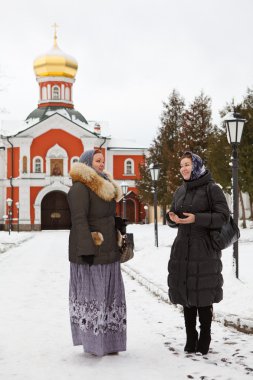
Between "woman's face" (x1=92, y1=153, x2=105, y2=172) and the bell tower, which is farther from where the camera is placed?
the bell tower

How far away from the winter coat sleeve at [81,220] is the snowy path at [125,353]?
1062 millimetres

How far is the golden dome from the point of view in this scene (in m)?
52.9

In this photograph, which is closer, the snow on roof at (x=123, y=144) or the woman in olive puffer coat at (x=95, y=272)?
the woman in olive puffer coat at (x=95, y=272)

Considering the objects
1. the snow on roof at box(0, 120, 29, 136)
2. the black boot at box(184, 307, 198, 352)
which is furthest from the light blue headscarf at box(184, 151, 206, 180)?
the snow on roof at box(0, 120, 29, 136)

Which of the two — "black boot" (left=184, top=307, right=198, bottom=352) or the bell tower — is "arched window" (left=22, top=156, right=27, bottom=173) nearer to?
the bell tower

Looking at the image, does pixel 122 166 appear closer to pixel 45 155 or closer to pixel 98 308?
pixel 45 155

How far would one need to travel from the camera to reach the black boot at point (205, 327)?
5719 millimetres

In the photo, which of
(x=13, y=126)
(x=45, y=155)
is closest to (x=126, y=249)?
(x=45, y=155)

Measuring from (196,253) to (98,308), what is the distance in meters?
1.08

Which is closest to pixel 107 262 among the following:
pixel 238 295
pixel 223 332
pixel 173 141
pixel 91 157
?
pixel 91 157

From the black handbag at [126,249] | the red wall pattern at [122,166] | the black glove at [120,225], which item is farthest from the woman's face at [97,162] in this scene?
the red wall pattern at [122,166]

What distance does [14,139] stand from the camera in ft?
166

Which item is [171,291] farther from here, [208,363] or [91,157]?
[91,157]

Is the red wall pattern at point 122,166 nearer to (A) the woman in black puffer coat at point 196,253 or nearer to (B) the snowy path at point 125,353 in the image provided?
(B) the snowy path at point 125,353
